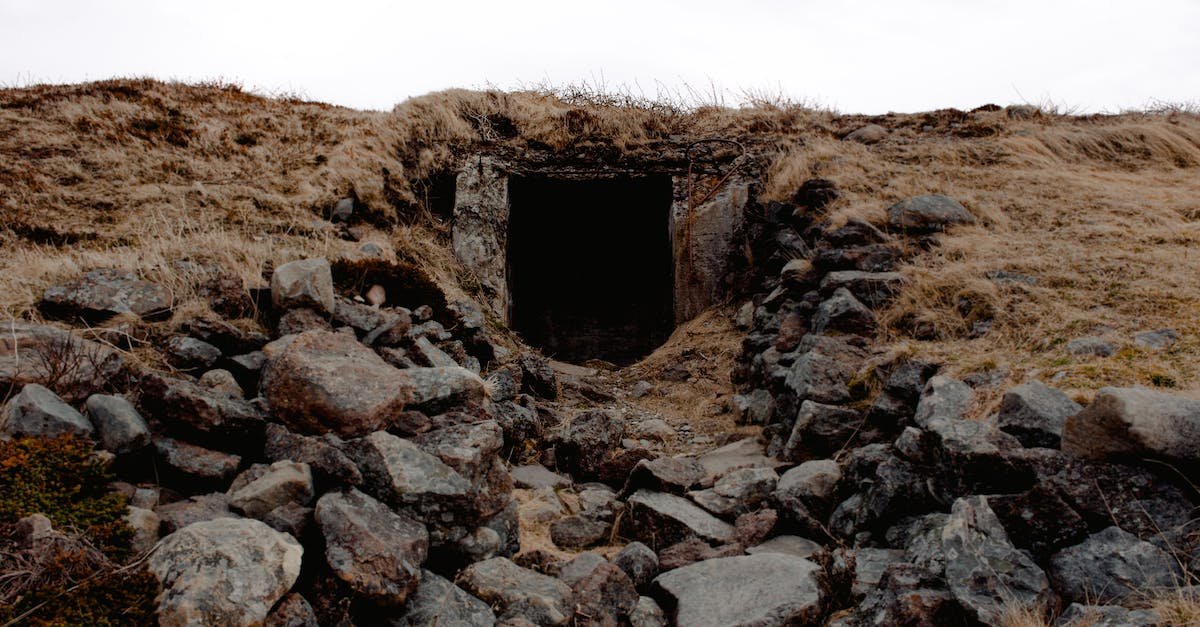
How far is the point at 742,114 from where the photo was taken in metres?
11.4

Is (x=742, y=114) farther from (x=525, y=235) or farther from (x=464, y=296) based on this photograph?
(x=464, y=296)

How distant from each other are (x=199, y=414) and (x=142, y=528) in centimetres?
76

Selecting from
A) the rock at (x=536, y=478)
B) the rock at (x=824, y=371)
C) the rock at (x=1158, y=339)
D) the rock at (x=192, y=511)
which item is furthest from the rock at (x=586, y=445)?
the rock at (x=1158, y=339)

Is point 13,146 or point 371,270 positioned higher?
point 13,146

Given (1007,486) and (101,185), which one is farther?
(101,185)

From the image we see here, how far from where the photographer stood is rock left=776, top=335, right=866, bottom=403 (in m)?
5.58

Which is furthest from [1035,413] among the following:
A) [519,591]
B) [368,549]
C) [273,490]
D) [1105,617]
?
[273,490]

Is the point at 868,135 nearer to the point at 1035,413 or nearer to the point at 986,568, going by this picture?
the point at 1035,413

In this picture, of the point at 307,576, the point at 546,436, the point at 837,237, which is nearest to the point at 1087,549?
the point at 307,576

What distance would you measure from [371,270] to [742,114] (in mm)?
7088

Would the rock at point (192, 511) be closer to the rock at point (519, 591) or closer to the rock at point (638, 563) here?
the rock at point (519, 591)

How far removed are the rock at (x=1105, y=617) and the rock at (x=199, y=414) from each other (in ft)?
12.2

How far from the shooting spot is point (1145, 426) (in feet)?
10.2

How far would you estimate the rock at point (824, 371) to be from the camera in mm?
5578
